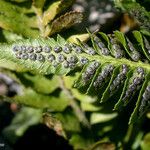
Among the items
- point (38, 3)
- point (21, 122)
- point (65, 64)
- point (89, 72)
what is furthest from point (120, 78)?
point (21, 122)

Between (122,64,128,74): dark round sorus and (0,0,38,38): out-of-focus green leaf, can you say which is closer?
(122,64,128,74): dark round sorus

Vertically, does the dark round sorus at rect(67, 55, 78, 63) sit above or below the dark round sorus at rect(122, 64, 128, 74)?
above

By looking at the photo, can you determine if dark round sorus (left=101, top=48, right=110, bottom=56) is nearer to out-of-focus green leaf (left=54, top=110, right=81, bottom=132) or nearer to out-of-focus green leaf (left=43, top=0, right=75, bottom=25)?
out-of-focus green leaf (left=43, top=0, right=75, bottom=25)

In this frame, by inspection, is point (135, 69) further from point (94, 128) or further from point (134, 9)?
point (94, 128)

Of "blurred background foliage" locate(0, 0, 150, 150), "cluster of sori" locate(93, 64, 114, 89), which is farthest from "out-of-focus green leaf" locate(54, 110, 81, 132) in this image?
"cluster of sori" locate(93, 64, 114, 89)

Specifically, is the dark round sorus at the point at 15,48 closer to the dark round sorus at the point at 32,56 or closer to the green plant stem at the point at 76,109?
the dark round sorus at the point at 32,56

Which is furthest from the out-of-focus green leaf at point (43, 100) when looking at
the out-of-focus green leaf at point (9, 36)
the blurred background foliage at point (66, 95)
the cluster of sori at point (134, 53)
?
the cluster of sori at point (134, 53)

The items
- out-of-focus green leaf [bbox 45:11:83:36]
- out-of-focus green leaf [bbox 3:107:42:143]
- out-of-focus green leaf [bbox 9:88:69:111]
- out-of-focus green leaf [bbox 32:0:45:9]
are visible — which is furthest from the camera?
out-of-focus green leaf [bbox 3:107:42:143]
